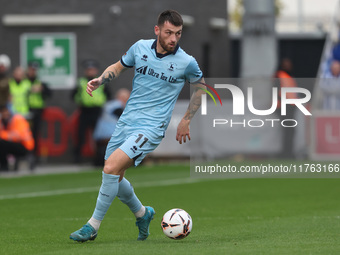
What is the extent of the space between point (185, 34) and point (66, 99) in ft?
14.5

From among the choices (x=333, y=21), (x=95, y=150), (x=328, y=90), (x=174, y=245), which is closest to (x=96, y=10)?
(x=95, y=150)

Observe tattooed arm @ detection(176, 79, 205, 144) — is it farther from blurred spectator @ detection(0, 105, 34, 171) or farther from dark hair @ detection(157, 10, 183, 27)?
blurred spectator @ detection(0, 105, 34, 171)

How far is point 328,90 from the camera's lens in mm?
23516

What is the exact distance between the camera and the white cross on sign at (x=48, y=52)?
82.6 ft

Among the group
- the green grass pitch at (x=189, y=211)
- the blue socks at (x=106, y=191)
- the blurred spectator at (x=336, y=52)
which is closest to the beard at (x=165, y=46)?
the blue socks at (x=106, y=191)

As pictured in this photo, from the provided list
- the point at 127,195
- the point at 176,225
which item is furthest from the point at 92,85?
the point at 176,225

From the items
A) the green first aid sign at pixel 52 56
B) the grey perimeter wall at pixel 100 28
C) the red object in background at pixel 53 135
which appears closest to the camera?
the red object in background at pixel 53 135

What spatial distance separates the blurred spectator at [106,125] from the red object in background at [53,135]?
7.66 ft

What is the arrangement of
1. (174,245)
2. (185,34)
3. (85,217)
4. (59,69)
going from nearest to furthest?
(174,245)
(85,217)
(59,69)
(185,34)

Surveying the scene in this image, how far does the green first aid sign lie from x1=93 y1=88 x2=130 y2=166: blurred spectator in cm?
318

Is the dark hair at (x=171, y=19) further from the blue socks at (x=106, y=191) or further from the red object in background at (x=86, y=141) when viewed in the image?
the red object in background at (x=86, y=141)

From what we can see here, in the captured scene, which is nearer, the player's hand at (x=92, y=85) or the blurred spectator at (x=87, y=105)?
the player's hand at (x=92, y=85)

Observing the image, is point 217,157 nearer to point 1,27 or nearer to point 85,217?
point 1,27

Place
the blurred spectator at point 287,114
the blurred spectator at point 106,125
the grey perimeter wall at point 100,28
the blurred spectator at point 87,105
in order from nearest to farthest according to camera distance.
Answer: the blurred spectator at point 287,114
the blurred spectator at point 106,125
the blurred spectator at point 87,105
the grey perimeter wall at point 100,28
